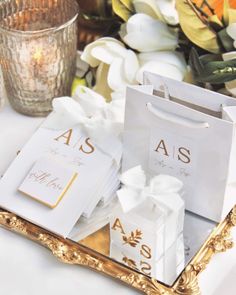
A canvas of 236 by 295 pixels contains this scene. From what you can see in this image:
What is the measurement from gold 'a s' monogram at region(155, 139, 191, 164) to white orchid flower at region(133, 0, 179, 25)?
21cm

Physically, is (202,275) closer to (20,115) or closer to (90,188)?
(90,188)

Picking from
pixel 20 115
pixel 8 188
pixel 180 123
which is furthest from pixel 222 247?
pixel 20 115

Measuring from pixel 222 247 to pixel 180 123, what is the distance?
0.50 ft

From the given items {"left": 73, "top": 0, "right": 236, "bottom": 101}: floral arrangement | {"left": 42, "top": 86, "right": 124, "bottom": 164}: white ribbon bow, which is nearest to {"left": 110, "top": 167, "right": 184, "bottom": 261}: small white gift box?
{"left": 42, "top": 86, "right": 124, "bottom": 164}: white ribbon bow

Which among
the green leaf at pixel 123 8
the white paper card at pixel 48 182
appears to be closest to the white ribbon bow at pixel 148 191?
the white paper card at pixel 48 182

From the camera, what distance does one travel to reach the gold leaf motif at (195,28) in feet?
2.81

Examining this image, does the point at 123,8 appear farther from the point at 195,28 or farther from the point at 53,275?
the point at 53,275

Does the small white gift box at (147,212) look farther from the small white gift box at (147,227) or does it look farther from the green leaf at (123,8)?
the green leaf at (123,8)

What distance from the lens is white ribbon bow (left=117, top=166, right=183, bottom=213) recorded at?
0.70 meters

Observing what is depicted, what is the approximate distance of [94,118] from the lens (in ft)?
2.79

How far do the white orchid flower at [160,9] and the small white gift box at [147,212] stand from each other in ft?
0.89

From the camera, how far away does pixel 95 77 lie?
1.00 metres

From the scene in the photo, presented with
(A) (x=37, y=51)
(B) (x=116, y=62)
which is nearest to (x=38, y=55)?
(A) (x=37, y=51)

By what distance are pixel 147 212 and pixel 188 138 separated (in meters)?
0.10
